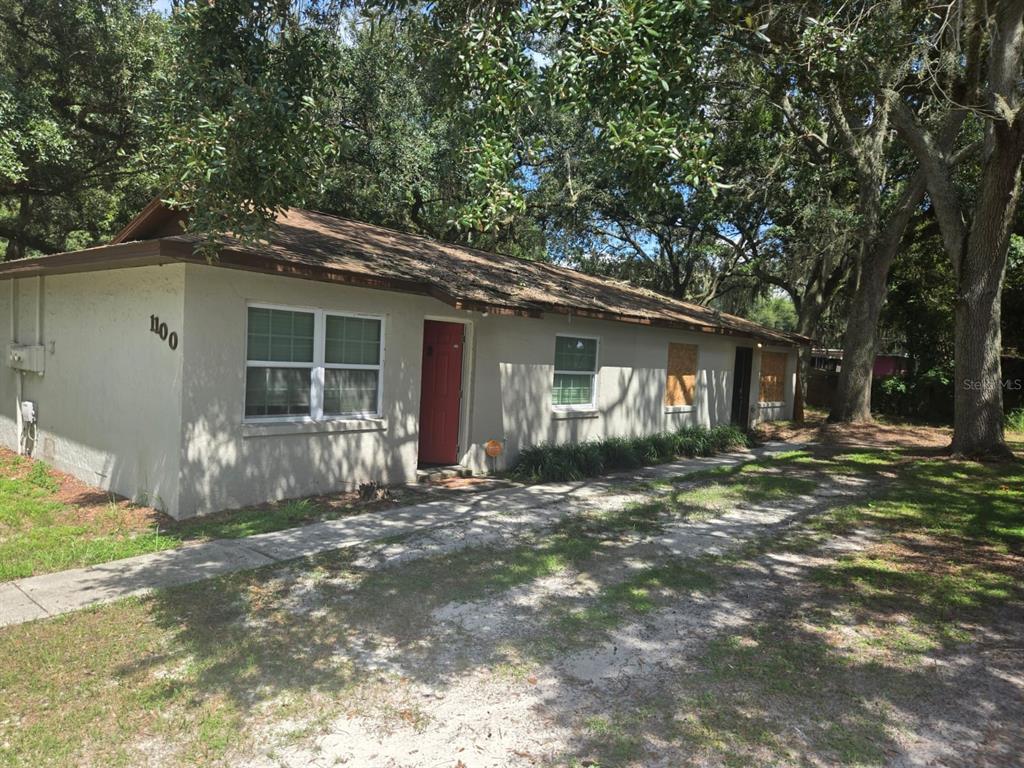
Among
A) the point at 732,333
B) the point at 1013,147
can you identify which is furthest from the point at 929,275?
the point at 1013,147

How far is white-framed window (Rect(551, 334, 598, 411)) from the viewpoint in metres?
11.7

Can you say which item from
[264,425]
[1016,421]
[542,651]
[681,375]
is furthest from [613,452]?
[1016,421]

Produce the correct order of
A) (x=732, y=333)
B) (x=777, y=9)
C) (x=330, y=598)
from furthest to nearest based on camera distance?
(x=732, y=333) → (x=777, y=9) → (x=330, y=598)

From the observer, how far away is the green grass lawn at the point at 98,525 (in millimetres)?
5938

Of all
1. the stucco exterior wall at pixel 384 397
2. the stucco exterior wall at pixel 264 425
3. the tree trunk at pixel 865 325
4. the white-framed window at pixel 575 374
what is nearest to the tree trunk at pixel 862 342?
the tree trunk at pixel 865 325

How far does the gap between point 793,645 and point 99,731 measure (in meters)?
4.07

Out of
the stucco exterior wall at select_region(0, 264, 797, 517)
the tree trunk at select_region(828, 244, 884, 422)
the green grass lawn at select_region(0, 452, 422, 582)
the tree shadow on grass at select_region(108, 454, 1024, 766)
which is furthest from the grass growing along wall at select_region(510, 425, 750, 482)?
the tree trunk at select_region(828, 244, 884, 422)

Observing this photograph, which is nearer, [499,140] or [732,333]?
[499,140]

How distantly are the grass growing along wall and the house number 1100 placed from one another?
5180 mm

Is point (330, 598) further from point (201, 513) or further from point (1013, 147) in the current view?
point (1013, 147)

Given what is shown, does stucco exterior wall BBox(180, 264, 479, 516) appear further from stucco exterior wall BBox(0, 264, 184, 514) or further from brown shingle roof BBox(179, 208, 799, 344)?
brown shingle roof BBox(179, 208, 799, 344)

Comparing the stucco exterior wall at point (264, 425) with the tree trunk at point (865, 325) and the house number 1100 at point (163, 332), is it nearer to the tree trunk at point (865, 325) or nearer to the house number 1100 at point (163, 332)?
the house number 1100 at point (163, 332)

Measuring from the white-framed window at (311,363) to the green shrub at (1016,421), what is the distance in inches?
705

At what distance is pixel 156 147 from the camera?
5.67 metres
